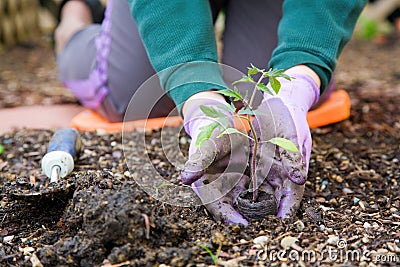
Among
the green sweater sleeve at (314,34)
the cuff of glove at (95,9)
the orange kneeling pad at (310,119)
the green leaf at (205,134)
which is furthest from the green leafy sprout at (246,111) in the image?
the cuff of glove at (95,9)

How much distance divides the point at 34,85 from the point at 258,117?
189 centimetres

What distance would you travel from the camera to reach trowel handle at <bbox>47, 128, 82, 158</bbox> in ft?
4.91

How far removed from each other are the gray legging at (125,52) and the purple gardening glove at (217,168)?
64cm

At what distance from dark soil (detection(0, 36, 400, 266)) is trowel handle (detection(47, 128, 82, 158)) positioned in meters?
0.05

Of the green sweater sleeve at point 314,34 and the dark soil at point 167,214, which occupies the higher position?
the green sweater sleeve at point 314,34

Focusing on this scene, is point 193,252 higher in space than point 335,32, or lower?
lower

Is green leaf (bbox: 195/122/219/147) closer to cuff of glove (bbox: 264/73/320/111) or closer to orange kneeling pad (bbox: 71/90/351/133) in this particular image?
cuff of glove (bbox: 264/73/320/111)

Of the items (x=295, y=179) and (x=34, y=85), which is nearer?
(x=295, y=179)

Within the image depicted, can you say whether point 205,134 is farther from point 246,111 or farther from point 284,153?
point 284,153

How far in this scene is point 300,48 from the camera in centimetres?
142

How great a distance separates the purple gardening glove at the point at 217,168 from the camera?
1.13 m

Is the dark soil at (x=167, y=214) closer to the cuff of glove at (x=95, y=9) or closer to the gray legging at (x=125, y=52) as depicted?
the gray legging at (x=125, y=52)

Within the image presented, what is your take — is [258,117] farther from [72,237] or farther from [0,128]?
[0,128]

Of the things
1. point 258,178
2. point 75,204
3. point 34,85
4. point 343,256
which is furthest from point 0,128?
point 343,256
